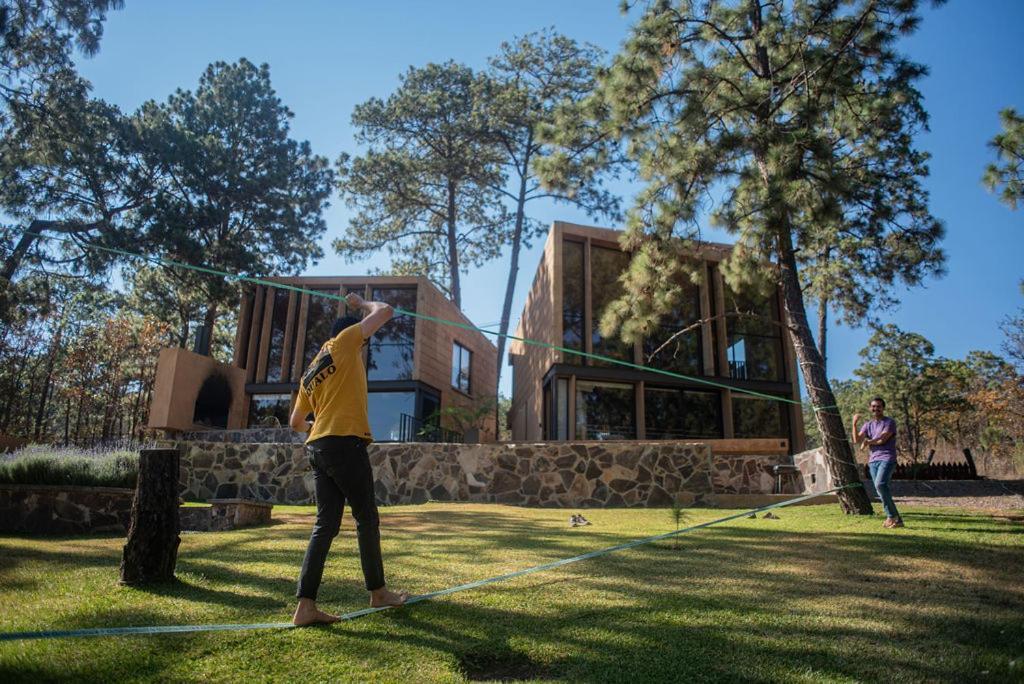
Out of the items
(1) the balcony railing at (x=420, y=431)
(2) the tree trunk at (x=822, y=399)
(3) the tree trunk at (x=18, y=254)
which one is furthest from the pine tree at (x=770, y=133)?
(3) the tree trunk at (x=18, y=254)

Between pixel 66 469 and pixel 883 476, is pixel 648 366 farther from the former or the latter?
pixel 66 469

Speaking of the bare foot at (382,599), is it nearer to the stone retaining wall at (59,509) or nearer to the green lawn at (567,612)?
the green lawn at (567,612)

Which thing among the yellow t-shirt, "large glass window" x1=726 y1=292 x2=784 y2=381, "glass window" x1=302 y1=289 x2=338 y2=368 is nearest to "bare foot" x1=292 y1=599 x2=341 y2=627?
the yellow t-shirt

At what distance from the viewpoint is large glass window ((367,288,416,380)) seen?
1905cm

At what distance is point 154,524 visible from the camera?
409 cm

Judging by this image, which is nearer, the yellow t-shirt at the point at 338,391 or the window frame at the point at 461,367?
the yellow t-shirt at the point at 338,391

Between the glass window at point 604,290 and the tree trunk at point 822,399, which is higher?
the glass window at point 604,290

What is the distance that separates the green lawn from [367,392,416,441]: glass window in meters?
12.3

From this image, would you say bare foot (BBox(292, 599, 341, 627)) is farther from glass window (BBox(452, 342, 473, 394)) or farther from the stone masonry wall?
glass window (BBox(452, 342, 473, 394))

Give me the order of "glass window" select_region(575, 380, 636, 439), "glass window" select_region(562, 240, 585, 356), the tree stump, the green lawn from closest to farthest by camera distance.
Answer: the green lawn
the tree stump
"glass window" select_region(575, 380, 636, 439)
"glass window" select_region(562, 240, 585, 356)

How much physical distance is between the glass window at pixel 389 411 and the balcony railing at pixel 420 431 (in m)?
0.13

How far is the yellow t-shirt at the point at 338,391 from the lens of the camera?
135 inches

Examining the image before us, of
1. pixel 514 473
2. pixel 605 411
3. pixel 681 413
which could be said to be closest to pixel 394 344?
pixel 605 411

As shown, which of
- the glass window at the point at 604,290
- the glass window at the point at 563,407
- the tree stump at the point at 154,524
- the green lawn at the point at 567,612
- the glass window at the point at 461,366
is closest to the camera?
the green lawn at the point at 567,612
